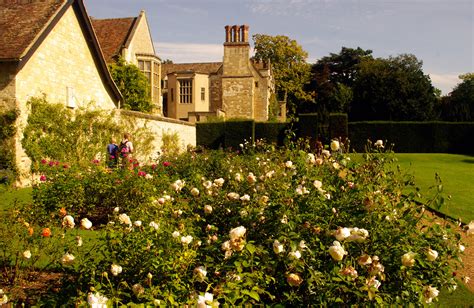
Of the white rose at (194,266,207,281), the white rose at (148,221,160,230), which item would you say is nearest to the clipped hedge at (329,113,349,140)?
the white rose at (148,221,160,230)

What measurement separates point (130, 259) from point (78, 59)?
1351cm

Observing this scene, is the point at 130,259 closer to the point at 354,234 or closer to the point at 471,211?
the point at 354,234

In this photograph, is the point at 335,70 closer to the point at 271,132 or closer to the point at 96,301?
the point at 271,132

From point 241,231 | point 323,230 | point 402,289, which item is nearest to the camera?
point 241,231

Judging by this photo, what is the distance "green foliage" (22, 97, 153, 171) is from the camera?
12172 mm

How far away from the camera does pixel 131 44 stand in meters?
24.3

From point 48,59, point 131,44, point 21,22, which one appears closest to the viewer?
point 21,22

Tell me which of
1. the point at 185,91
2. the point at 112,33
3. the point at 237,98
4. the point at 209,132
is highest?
the point at 112,33

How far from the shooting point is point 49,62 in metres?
13.1

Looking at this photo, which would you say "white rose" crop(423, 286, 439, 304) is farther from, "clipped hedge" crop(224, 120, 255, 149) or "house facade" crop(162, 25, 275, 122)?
"house facade" crop(162, 25, 275, 122)

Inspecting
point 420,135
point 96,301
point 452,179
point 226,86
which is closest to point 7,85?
point 96,301

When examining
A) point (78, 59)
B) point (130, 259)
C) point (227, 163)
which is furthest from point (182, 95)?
point (130, 259)

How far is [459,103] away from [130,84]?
38.1 metres

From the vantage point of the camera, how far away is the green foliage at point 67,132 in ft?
39.9
